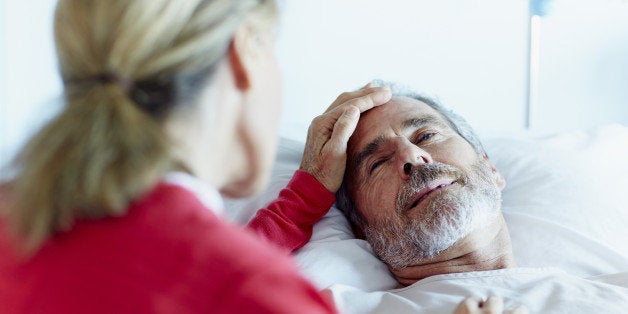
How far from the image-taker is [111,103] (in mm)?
730

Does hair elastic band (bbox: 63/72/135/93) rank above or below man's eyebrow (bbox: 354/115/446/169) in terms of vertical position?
above

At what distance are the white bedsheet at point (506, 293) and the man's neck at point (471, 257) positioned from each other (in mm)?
54

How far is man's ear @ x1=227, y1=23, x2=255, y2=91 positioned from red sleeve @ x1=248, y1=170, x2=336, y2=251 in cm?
82

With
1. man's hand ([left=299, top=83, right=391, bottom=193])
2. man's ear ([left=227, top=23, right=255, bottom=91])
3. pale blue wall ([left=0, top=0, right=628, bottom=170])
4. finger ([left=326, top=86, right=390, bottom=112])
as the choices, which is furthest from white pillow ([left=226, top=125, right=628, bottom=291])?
man's ear ([left=227, top=23, right=255, bottom=91])

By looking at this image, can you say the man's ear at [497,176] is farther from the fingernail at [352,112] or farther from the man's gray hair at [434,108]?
the fingernail at [352,112]

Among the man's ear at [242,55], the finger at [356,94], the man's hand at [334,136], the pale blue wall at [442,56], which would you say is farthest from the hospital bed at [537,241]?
the man's ear at [242,55]

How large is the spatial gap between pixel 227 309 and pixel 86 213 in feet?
0.55

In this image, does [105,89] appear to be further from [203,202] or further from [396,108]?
[396,108]

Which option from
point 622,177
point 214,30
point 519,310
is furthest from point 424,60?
point 214,30

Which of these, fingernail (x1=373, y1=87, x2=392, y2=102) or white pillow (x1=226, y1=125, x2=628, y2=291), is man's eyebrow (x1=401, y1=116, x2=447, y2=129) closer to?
fingernail (x1=373, y1=87, x2=392, y2=102)

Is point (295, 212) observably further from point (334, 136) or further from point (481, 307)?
point (481, 307)

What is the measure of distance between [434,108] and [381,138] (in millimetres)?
190

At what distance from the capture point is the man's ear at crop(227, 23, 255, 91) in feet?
2.61

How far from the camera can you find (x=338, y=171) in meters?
1.69
